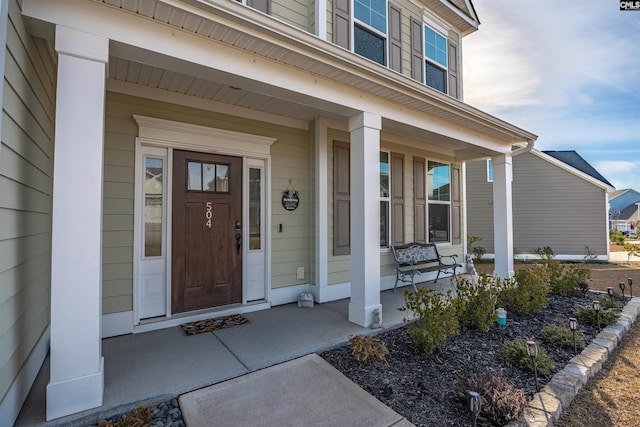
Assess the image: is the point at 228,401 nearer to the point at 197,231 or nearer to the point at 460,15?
the point at 197,231

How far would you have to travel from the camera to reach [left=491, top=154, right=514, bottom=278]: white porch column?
17.7 ft

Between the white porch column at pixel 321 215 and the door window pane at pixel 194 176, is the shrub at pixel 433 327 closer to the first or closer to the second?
the white porch column at pixel 321 215

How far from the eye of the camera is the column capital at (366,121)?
333 cm

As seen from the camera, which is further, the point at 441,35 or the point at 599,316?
the point at 441,35

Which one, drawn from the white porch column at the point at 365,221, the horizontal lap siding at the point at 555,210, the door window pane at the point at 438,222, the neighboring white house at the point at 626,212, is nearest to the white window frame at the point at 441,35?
the door window pane at the point at 438,222

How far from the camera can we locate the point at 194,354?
2.63 m

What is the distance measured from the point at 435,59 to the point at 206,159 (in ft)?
14.8

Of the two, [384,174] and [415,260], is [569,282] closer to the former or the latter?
[415,260]

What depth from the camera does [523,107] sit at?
386 inches

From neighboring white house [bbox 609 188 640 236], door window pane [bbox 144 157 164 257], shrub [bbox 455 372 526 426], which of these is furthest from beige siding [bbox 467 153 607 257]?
neighboring white house [bbox 609 188 640 236]

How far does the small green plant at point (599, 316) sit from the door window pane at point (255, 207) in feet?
13.8

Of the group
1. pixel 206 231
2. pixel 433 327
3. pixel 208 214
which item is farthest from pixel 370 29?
pixel 433 327

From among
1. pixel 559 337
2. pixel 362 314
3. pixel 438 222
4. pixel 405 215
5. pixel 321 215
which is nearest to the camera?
pixel 559 337

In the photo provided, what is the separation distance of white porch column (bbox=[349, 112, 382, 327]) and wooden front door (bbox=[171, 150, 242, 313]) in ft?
5.03
